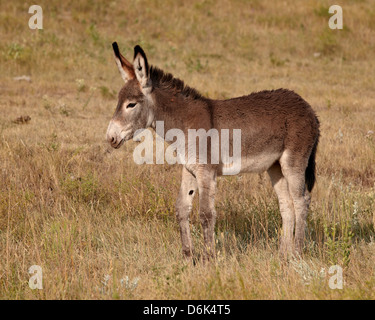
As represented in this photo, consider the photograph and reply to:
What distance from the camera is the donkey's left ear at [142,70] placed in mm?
5328

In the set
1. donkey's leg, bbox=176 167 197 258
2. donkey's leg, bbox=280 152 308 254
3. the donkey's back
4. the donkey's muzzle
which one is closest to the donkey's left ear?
the donkey's muzzle

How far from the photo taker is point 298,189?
19.6 feet

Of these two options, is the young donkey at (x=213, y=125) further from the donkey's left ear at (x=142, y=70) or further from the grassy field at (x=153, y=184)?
the grassy field at (x=153, y=184)

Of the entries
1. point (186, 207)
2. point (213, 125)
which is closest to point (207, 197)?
point (186, 207)

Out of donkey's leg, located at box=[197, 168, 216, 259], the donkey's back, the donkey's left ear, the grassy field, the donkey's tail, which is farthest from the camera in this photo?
the donkey's tail

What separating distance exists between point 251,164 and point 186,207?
0.89 meters

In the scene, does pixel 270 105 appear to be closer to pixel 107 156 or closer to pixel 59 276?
pixel 59 276

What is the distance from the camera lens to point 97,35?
21.1 metres

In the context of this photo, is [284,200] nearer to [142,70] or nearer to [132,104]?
[132,104]

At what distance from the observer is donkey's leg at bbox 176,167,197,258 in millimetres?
5797

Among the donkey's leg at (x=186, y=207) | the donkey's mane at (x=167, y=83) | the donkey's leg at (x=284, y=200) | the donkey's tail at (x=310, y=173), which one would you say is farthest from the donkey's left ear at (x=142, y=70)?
the donkey's tail at (x=310, y=173)

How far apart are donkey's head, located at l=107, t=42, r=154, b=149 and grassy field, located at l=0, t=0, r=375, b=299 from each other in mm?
1352

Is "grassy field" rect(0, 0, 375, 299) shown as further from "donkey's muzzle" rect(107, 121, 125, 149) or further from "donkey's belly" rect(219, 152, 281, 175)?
"donkey's muzzle" rect(107, 121, 125, 149)
